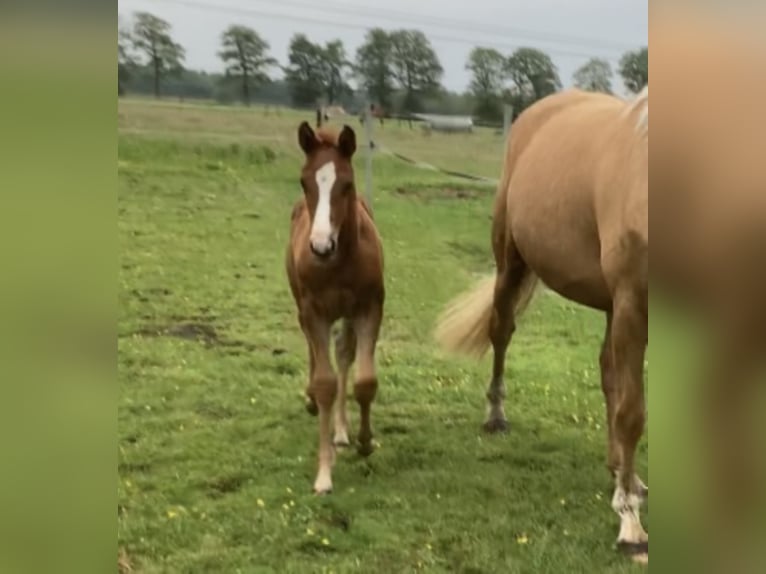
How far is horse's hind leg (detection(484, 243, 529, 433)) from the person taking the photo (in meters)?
2.65

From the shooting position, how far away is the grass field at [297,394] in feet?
6.25

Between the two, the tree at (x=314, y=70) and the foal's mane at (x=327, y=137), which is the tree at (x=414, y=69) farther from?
the foal's mane at (x=327, y=137)

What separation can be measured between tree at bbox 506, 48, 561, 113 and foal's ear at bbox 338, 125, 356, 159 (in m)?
0.64

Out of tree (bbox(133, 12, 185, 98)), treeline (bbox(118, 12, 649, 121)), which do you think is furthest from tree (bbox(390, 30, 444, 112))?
tree (bbox(133, 12, 185, 98))

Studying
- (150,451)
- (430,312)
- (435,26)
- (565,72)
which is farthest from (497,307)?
(150,451)

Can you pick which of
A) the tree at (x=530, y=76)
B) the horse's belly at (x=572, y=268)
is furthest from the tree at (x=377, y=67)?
the horse's belly at (x=572, y=268)

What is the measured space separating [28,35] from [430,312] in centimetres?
228

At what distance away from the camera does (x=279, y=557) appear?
1.83 meters

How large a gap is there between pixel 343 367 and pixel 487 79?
37.8 inches

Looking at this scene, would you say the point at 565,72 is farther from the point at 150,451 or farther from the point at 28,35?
the point at 28,35

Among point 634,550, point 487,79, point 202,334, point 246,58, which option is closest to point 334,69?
point 246,58

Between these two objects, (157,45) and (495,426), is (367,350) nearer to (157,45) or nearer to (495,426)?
(495,426)

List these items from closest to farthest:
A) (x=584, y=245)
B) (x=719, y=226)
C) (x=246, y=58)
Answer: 1. (x=719, y=226)
2. (x=584, y=245)
3. (x=246, y=58)

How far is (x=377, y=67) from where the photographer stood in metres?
2.31
